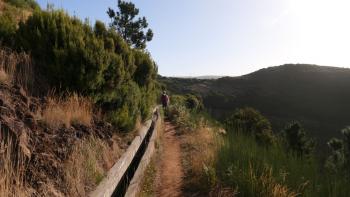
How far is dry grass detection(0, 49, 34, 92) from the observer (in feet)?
24.3

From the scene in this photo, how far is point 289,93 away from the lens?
129250mm

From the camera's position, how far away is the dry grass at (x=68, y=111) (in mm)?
6738

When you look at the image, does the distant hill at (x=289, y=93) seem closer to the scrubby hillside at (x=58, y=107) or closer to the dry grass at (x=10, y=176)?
the scrubby hillside at (x=58, y=107)

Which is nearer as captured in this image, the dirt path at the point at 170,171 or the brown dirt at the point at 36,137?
the brown dirt at the point at 36,137

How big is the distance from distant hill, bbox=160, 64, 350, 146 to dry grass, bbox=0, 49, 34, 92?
291ft

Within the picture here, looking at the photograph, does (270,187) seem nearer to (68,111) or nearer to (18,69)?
(68,111)

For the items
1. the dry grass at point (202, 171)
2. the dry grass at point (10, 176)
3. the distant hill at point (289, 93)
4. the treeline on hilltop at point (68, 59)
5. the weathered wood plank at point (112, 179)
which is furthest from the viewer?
the distant hill at point (289, 93)

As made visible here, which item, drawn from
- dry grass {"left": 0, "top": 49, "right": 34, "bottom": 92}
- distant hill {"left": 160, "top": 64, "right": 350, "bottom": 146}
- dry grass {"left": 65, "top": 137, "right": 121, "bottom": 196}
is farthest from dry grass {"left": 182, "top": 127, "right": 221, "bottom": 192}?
distant hill {"left": 160, "top": 64, "right": 350, "bottom": 146}

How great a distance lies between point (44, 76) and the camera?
28.0ft

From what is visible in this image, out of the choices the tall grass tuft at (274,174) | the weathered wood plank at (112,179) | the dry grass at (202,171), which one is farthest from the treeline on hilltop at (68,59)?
the tall grass tuft at (274,174)

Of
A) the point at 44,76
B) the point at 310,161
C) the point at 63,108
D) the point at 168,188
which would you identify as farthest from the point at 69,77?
the point at 310,161

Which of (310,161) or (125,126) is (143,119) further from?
(310,161)

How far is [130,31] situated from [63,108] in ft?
136

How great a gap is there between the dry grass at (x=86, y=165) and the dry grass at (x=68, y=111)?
529 millimetres
